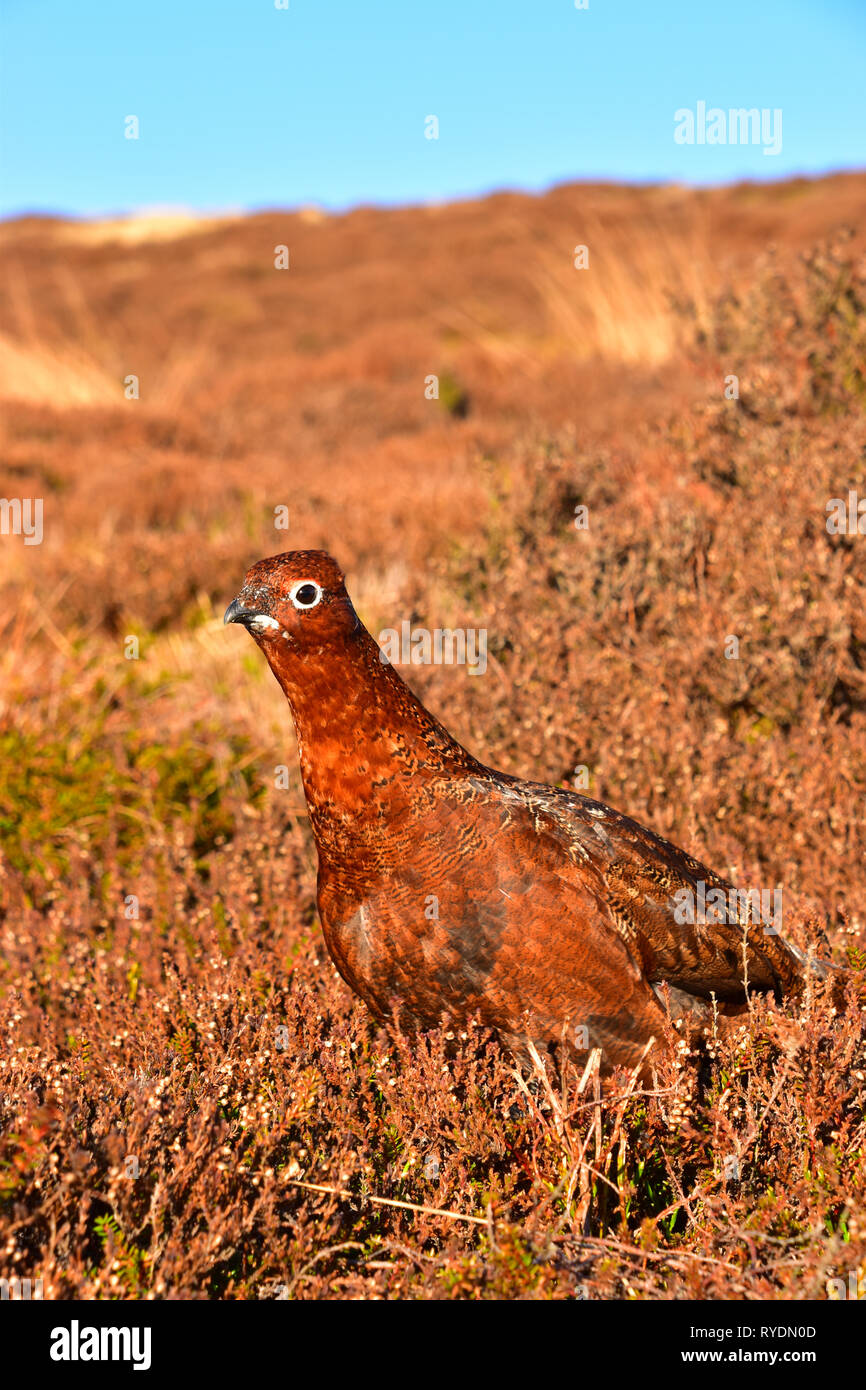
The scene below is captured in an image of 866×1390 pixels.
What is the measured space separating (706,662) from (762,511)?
758 millimetres

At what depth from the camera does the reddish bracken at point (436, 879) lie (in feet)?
6.97

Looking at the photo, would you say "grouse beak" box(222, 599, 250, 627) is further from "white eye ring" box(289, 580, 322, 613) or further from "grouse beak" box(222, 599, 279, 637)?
"white eye ring" box(289, 580, 322, 613)

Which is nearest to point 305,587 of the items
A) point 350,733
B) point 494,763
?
→ point 350,733

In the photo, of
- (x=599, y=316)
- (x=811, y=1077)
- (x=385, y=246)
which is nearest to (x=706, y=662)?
(x=811, y=1077)

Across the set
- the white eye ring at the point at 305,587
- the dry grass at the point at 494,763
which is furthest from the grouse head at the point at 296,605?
the dry grass at the point at 494,763

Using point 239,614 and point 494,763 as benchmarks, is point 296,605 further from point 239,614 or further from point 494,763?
point 494,763

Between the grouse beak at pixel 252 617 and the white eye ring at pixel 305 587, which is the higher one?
the white eye ring at pixel 305 587

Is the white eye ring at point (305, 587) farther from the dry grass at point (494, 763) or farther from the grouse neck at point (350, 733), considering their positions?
the dry grass at point (494, 763)

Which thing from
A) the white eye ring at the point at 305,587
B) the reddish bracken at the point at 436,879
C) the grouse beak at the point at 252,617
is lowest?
the reddish bracken at the point at 436,879

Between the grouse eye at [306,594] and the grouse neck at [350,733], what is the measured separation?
0.10 metres

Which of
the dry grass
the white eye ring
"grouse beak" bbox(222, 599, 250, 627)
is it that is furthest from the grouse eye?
the dry grass

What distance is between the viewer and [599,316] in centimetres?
1141

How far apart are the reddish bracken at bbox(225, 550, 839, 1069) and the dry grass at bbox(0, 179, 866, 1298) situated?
0.15 meters
